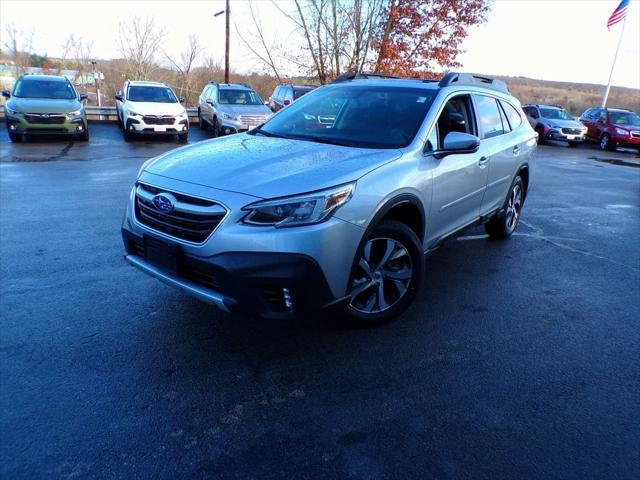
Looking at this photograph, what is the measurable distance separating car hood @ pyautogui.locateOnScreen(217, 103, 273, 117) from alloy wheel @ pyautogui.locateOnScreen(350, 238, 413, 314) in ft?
38.4

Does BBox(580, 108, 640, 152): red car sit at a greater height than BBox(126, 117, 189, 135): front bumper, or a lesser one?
greater

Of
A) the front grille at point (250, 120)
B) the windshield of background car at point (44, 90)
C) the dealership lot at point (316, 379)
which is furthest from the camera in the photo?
the front grille at point (250, 120)

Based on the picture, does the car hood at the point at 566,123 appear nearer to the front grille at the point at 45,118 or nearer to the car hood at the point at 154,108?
the car hood at the point at 154,108

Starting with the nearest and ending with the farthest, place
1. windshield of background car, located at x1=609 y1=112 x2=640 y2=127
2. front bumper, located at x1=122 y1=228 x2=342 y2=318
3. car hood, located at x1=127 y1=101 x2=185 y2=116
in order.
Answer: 1. front bumper, located at x1=122 y1=228 x2=342 y2=318
2. car hood, located at x1=127 y1=101 x2=185 y2=116
3. windshield of background car, located at x1=609 y1=112 x2=640 y2=127

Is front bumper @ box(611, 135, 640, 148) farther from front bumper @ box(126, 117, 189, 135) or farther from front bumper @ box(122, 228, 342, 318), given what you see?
front bumper @ box(122, 228, 342, 318)

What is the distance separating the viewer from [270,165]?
312 centimetres

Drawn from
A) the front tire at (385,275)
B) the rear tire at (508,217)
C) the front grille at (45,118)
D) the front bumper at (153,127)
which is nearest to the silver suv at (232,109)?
the front bumper at (153,127)

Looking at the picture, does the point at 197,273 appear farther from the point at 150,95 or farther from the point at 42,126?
the point at 150,95

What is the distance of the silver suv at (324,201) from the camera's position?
2744 millimetres

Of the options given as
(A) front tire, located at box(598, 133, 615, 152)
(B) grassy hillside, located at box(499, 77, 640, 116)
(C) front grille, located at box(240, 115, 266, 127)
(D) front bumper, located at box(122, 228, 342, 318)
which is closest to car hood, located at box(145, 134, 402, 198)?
(D) front bumper, located at box(122, 228, 342, 318)

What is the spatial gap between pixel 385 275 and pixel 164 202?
162cm

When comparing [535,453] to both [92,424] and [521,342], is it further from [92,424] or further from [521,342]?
[92,424]

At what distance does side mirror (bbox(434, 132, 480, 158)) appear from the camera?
3646mm

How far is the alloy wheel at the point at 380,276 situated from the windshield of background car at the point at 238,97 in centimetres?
1293
